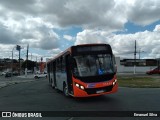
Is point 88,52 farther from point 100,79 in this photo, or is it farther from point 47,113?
point 47,113

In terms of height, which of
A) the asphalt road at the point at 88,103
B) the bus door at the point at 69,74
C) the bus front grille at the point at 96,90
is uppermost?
the bus door at the point at 69,74

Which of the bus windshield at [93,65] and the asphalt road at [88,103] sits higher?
the bus windshield at [93,65]

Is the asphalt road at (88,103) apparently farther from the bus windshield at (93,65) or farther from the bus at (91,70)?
the bus windshield at (93,65)

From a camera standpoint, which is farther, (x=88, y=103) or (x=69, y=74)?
(x=69, y=74)

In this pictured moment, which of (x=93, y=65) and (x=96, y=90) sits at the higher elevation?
(x=93, y=65)

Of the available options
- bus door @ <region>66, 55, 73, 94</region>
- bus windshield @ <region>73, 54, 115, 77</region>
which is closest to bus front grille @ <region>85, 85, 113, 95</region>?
bus windshield @ <region>73, 54, 115, 77</region>

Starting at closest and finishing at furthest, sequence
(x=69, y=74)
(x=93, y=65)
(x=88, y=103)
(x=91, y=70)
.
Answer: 1. (x=88, y=103)
2. (x=91, y=70)
3. (x=93, y=65)
4. (x=69, y=74)

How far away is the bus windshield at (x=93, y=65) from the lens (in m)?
15.5

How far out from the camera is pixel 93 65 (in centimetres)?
1562

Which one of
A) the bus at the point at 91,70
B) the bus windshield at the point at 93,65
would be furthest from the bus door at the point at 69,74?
the bus windshield at the point at 93,65

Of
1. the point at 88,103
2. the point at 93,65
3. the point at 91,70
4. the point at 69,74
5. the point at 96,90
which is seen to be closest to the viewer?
the point at 88,103

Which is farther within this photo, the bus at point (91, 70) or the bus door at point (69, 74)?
the bus door at point (69, 74)

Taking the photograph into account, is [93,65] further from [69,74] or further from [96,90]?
[69,74]

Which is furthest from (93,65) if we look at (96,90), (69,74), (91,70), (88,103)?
(88,103)
